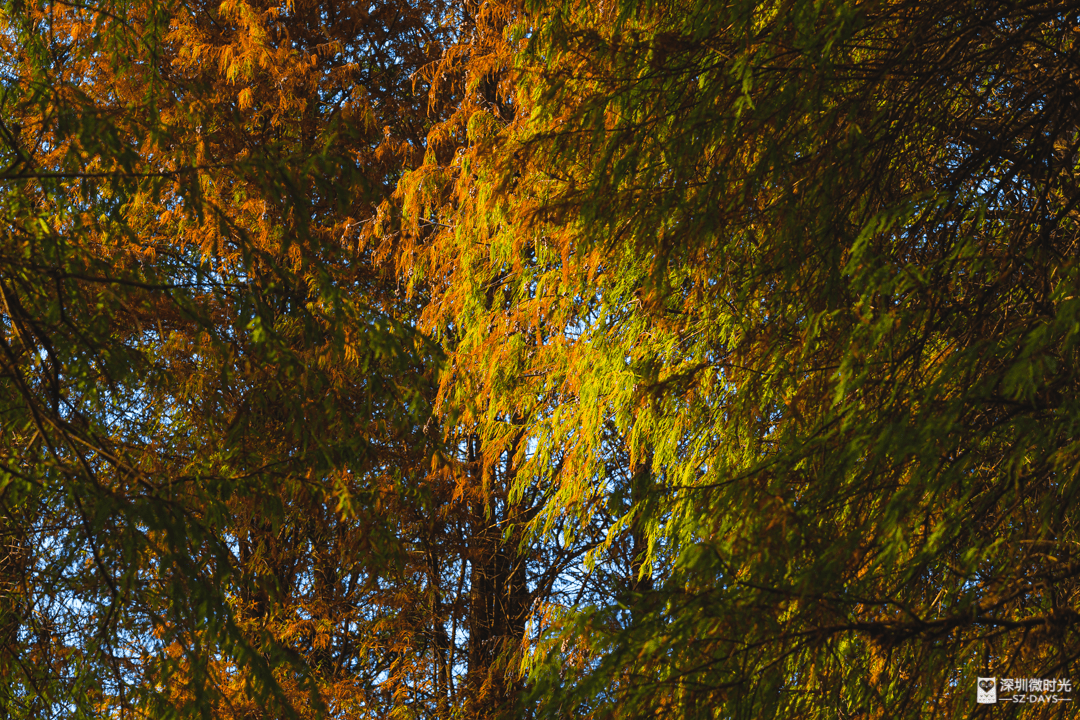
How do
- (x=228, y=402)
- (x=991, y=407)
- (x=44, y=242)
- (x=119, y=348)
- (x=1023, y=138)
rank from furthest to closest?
(x=228, y=402) → (x=1023, y=138) → (x=991, y=407) → (x=119, y=348) → (x=44, y=242)

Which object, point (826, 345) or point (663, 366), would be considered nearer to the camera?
point (826, 345)

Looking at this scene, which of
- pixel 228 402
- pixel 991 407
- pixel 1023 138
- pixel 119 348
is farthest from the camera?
pixel 228 402

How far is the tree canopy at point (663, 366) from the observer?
2865 millimetres

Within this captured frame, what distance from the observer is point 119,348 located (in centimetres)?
331

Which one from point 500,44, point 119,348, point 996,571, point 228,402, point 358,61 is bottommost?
point 996,571

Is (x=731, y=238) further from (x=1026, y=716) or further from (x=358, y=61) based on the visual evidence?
(x=358, y=61)

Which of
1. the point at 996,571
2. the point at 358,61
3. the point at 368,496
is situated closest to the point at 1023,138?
the point at 996,571

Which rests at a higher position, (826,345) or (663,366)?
(663,366)

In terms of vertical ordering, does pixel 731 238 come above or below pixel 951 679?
above

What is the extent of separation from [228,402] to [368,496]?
390 cm

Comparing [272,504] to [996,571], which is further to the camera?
[272,504]

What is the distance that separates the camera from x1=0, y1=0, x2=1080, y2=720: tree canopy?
9.40 feet

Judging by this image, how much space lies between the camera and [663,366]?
5164mm

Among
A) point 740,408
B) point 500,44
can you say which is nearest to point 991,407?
point 740,408
